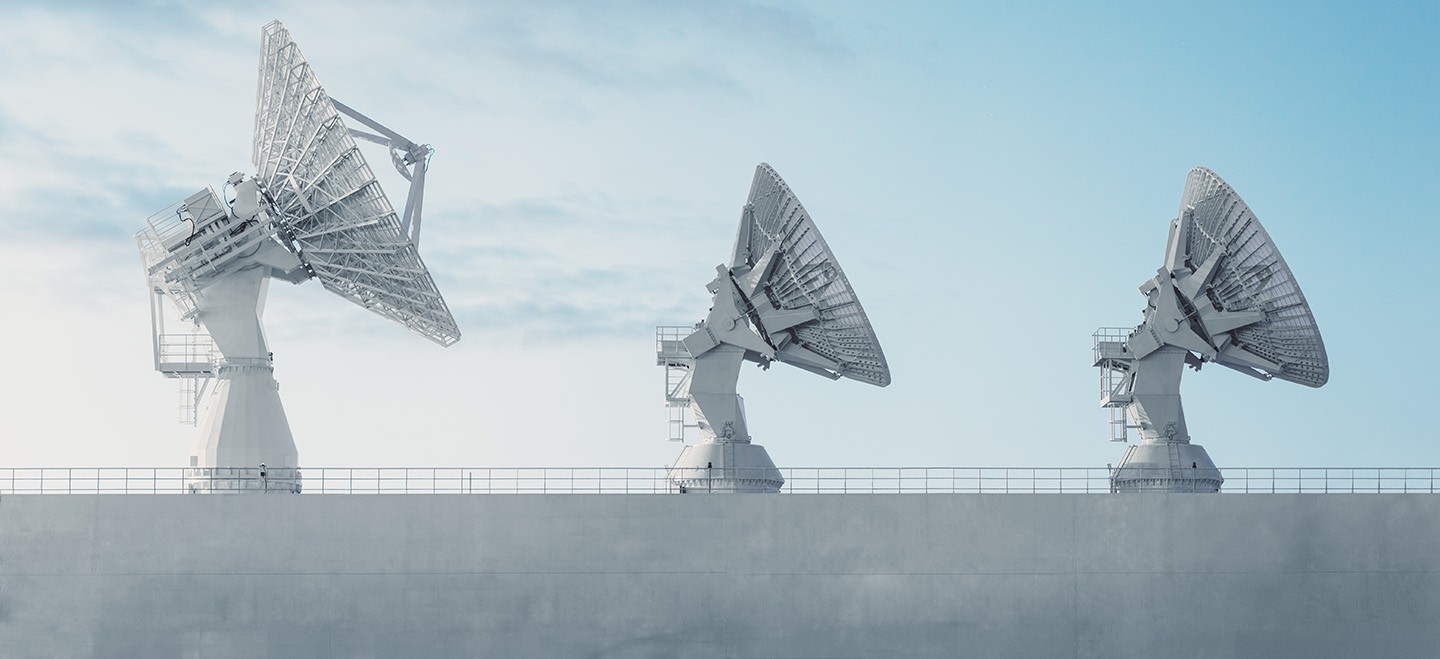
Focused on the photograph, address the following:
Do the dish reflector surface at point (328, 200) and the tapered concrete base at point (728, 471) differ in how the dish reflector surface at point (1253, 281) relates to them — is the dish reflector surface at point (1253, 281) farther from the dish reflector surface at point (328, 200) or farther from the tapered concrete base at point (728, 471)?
the dish reflector surface at point (328, 200)

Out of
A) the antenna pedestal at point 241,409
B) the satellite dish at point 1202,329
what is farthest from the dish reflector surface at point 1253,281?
the antenna pedestal at point 241,409

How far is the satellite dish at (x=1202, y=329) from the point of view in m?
49.7

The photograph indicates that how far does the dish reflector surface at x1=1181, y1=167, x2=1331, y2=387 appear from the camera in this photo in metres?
49.2

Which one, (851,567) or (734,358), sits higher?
(734,358)

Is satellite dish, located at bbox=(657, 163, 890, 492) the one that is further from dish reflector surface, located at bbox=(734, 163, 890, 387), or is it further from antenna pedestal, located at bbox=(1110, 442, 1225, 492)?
antenna pedestal, located at bbox=(1110, 442, 1225, 492)

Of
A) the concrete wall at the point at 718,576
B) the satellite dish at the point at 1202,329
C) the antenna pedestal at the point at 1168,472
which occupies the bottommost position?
the concrete wall at the point at 718,576

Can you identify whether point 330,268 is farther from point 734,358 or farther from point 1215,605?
point 1215,605

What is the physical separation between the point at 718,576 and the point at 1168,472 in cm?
1284

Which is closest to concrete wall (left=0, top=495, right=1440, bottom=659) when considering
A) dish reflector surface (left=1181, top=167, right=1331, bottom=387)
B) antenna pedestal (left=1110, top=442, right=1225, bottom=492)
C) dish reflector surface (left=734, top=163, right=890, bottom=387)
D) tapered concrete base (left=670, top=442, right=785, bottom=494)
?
tapered concrete base (left=670, top=442, right=785, bottom=494)

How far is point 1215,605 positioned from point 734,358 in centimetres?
1309

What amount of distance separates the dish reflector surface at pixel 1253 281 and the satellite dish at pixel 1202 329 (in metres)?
0.03

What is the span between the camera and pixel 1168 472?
5047 centimetres

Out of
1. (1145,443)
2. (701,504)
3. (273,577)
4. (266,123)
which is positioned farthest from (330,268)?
(1145,443)

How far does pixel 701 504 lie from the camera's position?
45719mm
